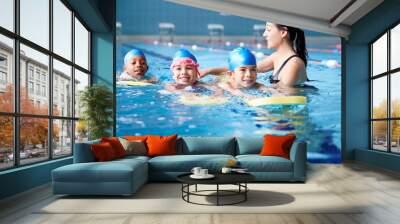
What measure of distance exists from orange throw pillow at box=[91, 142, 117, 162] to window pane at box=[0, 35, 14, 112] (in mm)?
1278

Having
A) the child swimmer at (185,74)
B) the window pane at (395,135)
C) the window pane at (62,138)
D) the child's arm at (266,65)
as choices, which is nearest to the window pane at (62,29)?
the window pane at (62,138)

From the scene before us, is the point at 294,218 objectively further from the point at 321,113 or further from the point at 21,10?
the point at 321,113

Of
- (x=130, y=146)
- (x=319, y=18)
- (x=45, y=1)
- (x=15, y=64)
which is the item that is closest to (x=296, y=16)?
(x=319, y=18)

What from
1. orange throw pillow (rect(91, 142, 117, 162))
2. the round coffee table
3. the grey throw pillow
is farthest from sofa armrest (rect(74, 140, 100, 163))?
the round coffee table

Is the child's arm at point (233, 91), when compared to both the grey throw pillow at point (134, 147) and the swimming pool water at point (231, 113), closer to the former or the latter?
the swimming pool water at point (231, 113)

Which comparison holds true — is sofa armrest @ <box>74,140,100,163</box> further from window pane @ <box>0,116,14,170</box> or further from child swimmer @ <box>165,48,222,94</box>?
child swimmer @ <box>165,48,222,94</box>

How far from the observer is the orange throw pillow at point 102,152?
5801 millimetres

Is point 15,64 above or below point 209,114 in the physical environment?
above

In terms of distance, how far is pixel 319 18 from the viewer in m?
8.46

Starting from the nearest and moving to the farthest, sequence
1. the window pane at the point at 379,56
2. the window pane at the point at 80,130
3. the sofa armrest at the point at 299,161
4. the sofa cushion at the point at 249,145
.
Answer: the sofa armrest at the point at 299,161 < the sofa cushion at the point at 249,145 < the window pane at the point at 80,130 < the window pane at the point at 379,56

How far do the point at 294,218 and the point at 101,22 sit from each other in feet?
20.1

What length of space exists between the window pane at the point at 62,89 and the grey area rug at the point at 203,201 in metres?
2.30

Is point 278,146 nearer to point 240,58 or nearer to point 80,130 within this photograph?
point 240,58

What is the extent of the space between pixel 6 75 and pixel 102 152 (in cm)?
170
